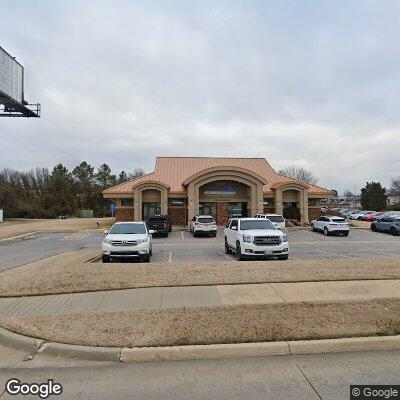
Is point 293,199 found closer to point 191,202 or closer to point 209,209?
point 209,209

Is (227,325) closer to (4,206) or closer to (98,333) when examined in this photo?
(98,333)

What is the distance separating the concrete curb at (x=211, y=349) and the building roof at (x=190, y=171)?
34519mm

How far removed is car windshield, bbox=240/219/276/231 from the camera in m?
15.2

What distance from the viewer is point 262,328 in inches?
223

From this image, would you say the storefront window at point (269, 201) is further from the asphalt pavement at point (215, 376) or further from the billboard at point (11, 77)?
the asphalt pavement at point (215, 376)

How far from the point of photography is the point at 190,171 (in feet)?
154

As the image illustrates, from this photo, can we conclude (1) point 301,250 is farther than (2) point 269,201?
No

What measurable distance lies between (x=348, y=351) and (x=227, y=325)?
176cm

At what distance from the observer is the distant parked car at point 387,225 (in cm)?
→ 3098

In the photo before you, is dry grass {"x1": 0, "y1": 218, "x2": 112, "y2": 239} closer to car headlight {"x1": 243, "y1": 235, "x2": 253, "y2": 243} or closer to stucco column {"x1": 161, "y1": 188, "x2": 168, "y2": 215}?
stucco column {"x1": 161, "y1": 188, "x2": 168, "y2": 215}

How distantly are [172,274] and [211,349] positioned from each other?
16.0 ft

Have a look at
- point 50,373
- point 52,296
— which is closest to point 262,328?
point 50,373

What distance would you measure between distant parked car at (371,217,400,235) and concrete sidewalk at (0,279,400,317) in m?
25.0

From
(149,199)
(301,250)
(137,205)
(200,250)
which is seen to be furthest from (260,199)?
(200,250)
